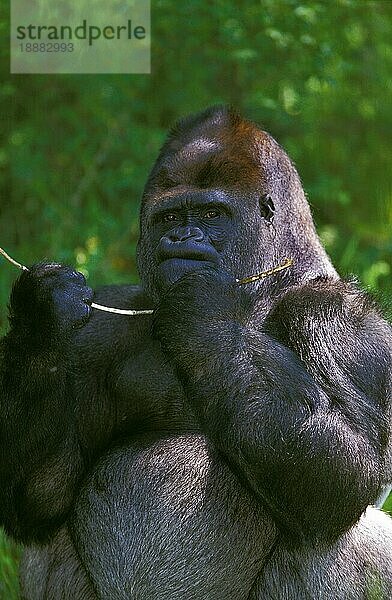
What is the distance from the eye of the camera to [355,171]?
829 cm

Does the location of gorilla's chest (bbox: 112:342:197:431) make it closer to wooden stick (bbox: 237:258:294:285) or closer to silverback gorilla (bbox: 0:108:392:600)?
silverback gorilla (bbox: 0:108:392:600)

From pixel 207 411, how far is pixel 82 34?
3902 millimetres

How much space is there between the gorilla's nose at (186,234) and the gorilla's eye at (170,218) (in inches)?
4.9

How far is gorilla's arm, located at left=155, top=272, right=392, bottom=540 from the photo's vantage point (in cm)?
323

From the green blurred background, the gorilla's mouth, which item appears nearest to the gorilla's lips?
the gorilla's mouth

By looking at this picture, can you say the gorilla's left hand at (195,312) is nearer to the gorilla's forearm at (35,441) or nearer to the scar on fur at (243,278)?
the scar on fur at (243,278)

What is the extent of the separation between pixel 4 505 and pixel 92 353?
0.61 metres

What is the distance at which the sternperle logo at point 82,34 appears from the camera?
255 inches

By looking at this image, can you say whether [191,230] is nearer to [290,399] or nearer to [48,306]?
[48,306]

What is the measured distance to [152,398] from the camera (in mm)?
3846

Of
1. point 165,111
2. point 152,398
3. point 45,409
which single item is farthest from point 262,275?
→ point 165,111

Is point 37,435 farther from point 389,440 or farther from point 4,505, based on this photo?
point 389,440

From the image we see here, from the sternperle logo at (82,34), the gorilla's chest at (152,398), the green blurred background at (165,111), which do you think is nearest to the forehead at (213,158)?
the gorilla's chest at (152,398)

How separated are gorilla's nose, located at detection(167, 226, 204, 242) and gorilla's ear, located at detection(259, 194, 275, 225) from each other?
306 mm
